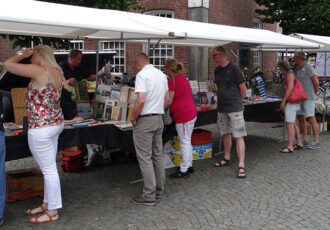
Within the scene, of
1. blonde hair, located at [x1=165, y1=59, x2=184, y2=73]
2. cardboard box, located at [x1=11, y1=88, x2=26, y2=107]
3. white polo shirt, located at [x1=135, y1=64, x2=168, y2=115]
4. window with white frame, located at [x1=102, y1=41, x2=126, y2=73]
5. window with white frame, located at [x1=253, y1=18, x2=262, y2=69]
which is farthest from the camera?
window with white frame, located at [x1=253, y1=18, x2=262, y2=69]

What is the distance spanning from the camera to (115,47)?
16047 mm

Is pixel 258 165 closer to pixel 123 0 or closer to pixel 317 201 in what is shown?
pixel 317 201

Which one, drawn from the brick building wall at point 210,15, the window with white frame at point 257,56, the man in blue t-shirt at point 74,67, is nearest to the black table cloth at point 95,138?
the man in blue t-shirt at point 74,67

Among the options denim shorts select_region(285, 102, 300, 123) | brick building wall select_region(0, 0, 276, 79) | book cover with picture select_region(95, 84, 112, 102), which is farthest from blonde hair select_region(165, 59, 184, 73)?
brick building wall select_region(0, 0, 276, 79)

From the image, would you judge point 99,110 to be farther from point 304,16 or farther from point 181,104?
point 304,16

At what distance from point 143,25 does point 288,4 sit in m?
10.7

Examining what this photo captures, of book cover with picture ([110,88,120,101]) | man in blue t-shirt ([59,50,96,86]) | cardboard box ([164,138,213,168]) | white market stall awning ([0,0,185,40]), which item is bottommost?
cardboard box ([164,138,213,168])

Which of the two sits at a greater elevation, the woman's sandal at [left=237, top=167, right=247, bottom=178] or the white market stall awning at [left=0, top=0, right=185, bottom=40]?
the white market stall awning at [left=0, top=0, right=185, bottom=40]

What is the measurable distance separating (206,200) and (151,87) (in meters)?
1.60

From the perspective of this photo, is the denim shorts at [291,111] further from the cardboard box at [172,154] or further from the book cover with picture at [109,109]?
the book cover with picture at [109,109]

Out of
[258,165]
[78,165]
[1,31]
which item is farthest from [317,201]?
[1,31]

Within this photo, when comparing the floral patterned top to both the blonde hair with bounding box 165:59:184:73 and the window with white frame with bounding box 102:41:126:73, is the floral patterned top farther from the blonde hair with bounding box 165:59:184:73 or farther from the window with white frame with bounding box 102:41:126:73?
the window with white frame with bounding box 102:41:126:73

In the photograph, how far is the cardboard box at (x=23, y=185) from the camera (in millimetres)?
4688

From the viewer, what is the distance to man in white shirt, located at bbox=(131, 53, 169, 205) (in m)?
4.30
